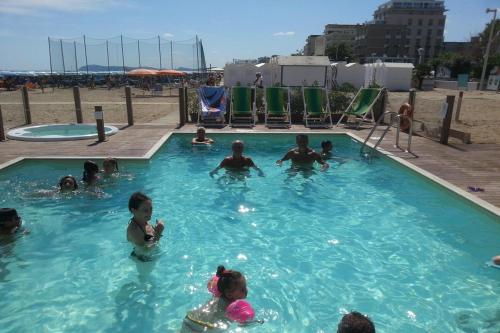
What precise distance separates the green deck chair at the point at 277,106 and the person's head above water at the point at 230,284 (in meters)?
10.00

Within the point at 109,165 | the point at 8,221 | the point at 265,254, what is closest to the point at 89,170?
the point at 109,165

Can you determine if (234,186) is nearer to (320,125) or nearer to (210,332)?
(210,332)

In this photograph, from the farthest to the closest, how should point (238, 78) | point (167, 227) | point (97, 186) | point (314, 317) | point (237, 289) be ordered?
1. point (238, 78)
2. point (97, 186)
3. point (167, 227)
4. point (314, 317)
5. point (237, 289)

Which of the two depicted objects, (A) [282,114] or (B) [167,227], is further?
(A) [282,114]

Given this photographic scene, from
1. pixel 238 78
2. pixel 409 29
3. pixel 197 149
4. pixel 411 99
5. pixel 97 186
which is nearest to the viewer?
pixel 97 186

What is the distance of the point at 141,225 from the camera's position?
159 inches

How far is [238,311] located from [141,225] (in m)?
1.52

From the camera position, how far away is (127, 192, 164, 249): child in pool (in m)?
3.82

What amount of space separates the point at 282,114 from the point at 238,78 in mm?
15941

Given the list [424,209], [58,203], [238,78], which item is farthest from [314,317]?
[238,78]

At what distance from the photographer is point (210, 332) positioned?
3.13 m

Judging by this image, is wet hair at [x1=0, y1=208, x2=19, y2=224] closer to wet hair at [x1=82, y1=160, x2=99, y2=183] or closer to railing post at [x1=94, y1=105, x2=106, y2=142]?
wet hair at [x1=82, y1=160, x2=99, y2=183]

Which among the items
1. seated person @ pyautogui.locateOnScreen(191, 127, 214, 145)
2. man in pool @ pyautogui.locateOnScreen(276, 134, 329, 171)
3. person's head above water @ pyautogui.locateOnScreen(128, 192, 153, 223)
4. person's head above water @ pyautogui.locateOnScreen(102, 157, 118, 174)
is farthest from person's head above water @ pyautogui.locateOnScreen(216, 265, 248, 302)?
seated person @ pyautogui.locateOnScreen(191, 127, 214, 145)

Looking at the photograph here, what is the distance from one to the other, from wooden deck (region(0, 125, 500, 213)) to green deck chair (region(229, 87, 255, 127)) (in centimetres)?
286
